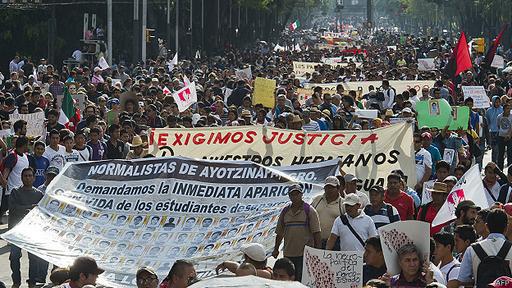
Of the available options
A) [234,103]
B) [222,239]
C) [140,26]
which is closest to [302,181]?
[222,239]

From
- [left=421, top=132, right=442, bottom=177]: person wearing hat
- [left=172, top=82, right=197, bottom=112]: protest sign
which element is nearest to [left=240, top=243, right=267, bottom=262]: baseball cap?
[left=421, top=132, right=442, bottom=177]: person wearing hat

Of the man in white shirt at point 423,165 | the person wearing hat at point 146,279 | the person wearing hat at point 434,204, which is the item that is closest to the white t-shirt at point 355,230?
the person wearing hat at point 434,204

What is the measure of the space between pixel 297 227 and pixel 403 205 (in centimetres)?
144

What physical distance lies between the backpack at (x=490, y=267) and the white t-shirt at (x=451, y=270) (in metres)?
0.32

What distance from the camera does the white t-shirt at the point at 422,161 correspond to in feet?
57.0

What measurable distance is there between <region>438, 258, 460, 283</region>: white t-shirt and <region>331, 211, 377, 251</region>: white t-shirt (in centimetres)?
172

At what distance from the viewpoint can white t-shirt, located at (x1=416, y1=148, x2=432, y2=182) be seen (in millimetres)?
17359

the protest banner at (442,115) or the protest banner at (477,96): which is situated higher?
the protest banner at (442,115)

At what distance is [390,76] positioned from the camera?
115 feet

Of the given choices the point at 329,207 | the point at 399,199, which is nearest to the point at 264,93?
the point at 399,199

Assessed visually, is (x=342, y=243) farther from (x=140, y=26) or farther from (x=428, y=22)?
(x=428, y=22)

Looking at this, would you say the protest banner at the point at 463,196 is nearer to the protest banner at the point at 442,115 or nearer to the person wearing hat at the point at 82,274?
the person wearing hat at the point at 82,274

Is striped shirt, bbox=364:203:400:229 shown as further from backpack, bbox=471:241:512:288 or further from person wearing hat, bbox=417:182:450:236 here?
backpack, bbox=471:241:512:288

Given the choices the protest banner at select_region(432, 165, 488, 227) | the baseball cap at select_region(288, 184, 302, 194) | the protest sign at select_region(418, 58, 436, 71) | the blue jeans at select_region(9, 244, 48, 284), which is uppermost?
the baseball cap at select_region(288, 184, 302, 194)
